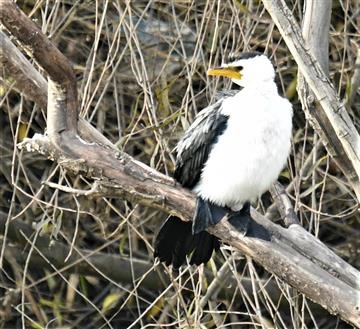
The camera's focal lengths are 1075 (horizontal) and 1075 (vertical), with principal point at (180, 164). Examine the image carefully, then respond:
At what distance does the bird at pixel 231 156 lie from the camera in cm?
263

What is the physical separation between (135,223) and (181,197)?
1.17 metres

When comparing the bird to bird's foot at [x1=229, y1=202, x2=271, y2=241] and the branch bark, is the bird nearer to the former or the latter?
bird's foot at [x1=229, y1=202, x2=271, y2=241]

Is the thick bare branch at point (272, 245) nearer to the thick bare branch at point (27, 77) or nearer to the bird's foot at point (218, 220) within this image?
the bird's foot at point (218, 220)

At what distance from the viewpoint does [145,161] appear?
3.83m

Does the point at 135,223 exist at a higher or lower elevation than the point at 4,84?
lower

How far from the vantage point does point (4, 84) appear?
309cm

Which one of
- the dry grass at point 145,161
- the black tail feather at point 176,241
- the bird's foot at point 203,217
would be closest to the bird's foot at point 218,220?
the bird's foot at point 203,217

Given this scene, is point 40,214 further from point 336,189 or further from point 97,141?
point 97,141

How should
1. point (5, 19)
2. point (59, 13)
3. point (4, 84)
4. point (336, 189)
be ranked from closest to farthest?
point (5, 19) < point (4, 84) < point (59, 13) < point (336, 189)

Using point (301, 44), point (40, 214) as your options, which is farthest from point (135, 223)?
point (301, 44)

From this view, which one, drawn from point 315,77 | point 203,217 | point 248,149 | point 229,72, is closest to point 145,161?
point 229,72

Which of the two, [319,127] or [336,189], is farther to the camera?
[336,189]

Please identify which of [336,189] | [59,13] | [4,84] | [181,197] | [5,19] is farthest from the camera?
[336,189]

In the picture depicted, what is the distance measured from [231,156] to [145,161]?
121cm
